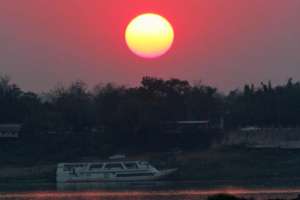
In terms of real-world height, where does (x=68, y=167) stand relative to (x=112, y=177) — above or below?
above

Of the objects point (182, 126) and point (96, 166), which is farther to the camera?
point (182, 126)

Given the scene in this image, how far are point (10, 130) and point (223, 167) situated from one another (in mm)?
23025

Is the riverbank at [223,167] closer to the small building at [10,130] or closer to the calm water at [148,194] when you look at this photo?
the small building at [10,130]

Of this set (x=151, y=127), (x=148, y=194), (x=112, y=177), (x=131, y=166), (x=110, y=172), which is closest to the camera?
(x=148, y=194)

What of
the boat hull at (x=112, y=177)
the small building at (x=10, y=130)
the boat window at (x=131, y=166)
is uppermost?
the small building at (x=10, y=130)

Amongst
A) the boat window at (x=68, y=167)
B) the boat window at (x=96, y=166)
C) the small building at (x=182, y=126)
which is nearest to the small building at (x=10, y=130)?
the small building at (x=182, y=126)

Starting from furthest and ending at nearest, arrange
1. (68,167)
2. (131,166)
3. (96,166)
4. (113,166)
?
(96,166) < (113,166) < (68,167) < (131,166)

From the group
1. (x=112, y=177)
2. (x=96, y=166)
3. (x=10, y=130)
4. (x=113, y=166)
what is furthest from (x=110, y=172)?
(x=10, y=130)

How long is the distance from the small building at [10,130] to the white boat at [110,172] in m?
15.8

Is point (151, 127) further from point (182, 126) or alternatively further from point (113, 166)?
point (113, 166)

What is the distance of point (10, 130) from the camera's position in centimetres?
11575

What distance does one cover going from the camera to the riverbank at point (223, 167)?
96875 mm

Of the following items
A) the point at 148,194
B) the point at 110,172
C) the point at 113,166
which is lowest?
the point at 148,194

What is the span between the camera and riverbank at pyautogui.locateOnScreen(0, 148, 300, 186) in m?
96.9
